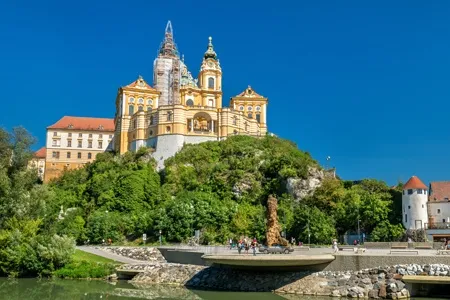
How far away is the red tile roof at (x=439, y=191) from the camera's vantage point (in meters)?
52.8

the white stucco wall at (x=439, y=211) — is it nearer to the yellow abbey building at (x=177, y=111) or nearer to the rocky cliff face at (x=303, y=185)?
the rocky cliff face at (x=303, y=185)

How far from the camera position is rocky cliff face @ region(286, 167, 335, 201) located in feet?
193

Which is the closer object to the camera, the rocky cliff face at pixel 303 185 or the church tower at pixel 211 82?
the rocky cliff face at pixel 303 185

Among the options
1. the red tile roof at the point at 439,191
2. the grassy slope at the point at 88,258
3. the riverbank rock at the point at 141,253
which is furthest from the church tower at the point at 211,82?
the grassy slope at the point at 88,258

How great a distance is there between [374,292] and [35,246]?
81.5 ft

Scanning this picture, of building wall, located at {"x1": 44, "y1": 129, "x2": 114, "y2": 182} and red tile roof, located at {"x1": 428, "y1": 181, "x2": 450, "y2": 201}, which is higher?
building wall, located at {"x1": 44, "y1": 129, "x2": 114, "y2": 182}

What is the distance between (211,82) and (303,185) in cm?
3497

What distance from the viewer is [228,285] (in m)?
30.4

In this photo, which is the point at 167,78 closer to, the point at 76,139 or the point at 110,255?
the point at 76,139

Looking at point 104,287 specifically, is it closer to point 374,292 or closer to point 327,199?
point 374,292

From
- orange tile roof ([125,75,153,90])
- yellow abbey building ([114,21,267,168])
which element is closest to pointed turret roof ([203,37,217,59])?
yellow abbey building ([114,21,267,168])

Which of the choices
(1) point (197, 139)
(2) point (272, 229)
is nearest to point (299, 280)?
(2) point (272, 229)

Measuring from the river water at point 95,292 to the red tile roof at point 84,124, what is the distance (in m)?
61.4

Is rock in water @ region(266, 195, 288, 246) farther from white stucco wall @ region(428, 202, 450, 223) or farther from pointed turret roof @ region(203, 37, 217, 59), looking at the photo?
pointed turret roof @ region(203, 37, 217, 59)
